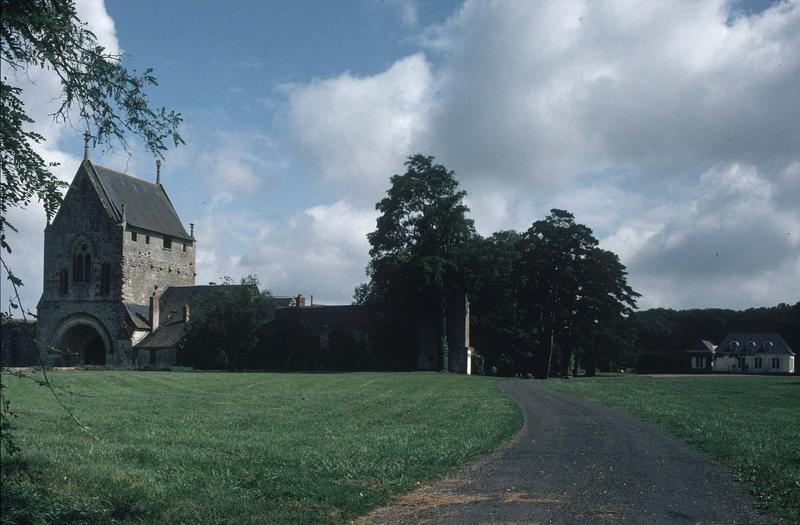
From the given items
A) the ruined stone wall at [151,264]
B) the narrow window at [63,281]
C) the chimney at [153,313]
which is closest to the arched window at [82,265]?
the narrow window at [63,281]

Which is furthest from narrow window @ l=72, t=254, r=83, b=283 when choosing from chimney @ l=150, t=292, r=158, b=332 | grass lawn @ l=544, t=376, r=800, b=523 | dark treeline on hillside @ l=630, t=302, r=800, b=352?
dark treeline on hillside @ l=630, t=302, r=800, b=352

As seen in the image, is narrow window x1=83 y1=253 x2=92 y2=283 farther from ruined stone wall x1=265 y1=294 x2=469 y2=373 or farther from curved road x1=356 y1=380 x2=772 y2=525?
curved road x1=356 y1=380 x2=772 y2=525

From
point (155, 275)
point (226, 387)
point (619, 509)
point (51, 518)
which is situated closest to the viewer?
point (51, 518)

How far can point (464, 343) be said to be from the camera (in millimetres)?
60344

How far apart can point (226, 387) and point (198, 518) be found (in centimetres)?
2503

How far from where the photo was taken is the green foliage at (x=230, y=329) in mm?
58406

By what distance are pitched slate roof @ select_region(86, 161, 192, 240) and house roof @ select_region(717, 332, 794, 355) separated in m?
79.9

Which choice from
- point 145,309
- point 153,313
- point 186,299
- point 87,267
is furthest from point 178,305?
point 87,267

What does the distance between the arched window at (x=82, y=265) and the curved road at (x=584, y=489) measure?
196 feet

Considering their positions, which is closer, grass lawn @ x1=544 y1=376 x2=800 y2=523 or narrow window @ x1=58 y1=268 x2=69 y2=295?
grass lawn @ x1=544 y1=376 x2=800 y2=523

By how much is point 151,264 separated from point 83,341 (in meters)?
9.51

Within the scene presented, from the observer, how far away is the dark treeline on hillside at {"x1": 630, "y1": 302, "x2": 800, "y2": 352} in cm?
10538

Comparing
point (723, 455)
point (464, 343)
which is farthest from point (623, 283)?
point (723, 455)

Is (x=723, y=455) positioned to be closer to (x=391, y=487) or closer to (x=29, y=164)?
(x=391, y=487)
